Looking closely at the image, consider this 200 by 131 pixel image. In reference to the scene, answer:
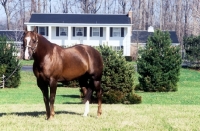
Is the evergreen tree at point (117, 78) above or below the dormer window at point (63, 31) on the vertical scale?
below

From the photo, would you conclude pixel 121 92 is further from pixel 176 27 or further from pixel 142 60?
pixel 176 27

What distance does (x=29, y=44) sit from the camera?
8367mm

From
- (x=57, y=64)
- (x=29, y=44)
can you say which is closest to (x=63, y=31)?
(x=57, y=64)

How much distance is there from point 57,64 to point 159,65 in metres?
17.4

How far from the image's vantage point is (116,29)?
5647 cm

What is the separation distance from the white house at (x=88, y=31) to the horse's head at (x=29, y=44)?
4679 centimetres

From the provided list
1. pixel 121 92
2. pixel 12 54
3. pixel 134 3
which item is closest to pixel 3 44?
pixel 12 54

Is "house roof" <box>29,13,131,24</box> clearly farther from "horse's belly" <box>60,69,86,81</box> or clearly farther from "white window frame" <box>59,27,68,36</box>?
"horse's belly" <box>60,69,86,81</box>

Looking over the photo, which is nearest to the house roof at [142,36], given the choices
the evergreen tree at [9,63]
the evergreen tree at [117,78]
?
the evergreen tree at [9,63]

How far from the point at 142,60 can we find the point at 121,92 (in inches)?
391

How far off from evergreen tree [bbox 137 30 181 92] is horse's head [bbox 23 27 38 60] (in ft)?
57.2

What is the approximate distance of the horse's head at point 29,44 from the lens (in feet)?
27.1

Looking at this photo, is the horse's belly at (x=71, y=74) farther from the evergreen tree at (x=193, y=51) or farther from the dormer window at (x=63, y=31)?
the dormer window at (x=63, y=31)

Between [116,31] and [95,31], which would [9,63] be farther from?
[116,31]
